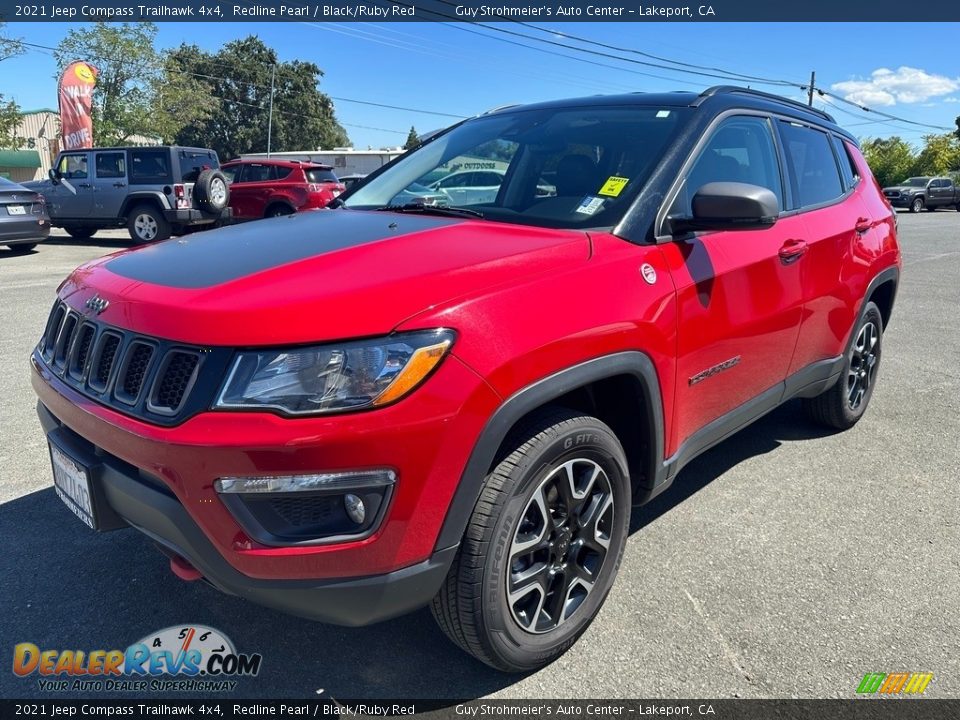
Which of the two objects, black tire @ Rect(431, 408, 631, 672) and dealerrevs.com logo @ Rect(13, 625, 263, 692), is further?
dealerrevs.com logo @ Rect(13, 625, 263, 692)

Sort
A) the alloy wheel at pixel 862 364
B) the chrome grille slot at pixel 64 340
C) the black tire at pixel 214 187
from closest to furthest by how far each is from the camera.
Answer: the chrome grille slot at pixel 64 340, the alloy wheel at pixel 862 364, the black tire at pixel 214 187

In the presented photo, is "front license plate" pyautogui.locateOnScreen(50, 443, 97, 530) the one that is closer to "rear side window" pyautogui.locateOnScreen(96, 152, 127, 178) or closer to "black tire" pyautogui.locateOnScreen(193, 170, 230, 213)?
"black tire" pyautogui.locateOnScreen(193, 170, 230, 213)

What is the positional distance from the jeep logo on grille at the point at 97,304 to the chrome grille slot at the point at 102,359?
0.34ft

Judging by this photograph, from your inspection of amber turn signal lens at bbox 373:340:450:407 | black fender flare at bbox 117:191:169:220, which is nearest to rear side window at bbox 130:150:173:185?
black fender flare at bbox 117:191:169:220

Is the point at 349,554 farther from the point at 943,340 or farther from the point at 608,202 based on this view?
the point at 943,340

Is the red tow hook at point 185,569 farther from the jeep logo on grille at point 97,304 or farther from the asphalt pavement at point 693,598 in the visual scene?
the jeep logo on grille at point 97,304

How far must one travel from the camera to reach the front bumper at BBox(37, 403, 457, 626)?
186 centimetres

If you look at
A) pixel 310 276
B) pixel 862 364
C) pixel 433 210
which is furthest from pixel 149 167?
pixel 310 276

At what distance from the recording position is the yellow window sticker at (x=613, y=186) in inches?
106

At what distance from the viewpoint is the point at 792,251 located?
325cm

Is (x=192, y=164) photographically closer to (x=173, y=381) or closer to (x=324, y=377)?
(x=173, y=381)

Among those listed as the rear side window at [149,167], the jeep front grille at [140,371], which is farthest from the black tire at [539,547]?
the rear side window at [149,167]

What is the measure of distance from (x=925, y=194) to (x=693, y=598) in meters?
37.7

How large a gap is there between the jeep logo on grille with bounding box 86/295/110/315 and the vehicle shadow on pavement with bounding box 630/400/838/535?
89.1 inches
